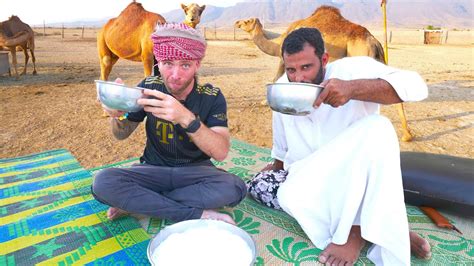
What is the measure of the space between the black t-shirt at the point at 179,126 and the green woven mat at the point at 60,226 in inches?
17.5

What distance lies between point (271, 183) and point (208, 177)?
44cm

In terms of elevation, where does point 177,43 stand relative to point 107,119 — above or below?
above

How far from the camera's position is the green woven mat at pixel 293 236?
1792mm

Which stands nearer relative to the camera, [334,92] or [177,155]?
[334,92]

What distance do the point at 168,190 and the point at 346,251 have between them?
1112 millimetres

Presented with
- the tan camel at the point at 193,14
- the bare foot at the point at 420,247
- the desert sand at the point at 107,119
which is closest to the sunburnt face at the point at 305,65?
the bare foot at the point at 420,247

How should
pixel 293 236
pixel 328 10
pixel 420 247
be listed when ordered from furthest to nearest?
pixel 328 10, pixel 293 236, pixel 420 247

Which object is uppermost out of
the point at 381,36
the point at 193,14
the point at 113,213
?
the point at 381,36

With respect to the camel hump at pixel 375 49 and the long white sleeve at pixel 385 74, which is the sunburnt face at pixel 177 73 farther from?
the camel hump at pixel 375 49

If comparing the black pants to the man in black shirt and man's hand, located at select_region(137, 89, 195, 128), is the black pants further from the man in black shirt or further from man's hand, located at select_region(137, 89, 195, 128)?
man's hand, located at select_region(137, 89, 195, 128)

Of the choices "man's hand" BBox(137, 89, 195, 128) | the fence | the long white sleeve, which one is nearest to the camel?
"man's hand" BBox(137, 89, 195, 128)

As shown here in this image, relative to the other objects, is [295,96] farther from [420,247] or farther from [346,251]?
[420,247]

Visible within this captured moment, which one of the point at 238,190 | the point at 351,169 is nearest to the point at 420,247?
the point at 351,169

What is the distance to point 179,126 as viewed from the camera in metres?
2.04
